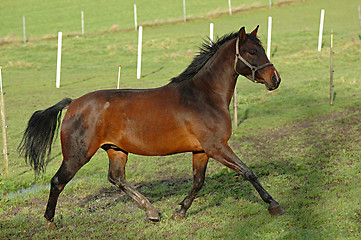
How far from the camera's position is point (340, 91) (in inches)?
739

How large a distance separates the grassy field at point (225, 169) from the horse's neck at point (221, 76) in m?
1.75

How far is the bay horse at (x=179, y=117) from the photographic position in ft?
22.7

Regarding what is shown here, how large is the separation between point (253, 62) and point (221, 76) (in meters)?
0.50

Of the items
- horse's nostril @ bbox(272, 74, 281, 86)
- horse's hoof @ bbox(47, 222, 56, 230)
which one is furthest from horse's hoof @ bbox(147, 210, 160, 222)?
horse's nostril @ bbox(272, 74, 281, 86)

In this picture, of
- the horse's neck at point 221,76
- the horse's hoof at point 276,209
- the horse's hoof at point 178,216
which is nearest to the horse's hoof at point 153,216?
the horse's hoof at point 178,216

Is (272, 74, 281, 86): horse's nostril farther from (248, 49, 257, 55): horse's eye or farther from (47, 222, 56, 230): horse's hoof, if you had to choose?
(47, 222, 56, 230): horse's hoof

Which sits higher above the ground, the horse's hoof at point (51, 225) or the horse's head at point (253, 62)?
the horse's head at point (253, 62)

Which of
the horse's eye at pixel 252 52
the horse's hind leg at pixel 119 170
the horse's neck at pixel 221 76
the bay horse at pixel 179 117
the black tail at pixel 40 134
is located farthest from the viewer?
the black tail at pixel 40 134

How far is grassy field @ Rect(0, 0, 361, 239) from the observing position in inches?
269

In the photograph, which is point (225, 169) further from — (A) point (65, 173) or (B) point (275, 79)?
(A) point (65, 173)

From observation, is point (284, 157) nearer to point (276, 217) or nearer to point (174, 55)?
point (276, 217)

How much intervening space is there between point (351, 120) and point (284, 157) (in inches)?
157

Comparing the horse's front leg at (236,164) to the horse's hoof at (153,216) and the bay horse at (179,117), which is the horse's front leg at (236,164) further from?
the horse's hoof at (153,216)

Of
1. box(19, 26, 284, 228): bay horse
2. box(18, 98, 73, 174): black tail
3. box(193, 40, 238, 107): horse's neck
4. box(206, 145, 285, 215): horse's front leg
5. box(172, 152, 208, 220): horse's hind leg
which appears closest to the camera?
box(206, 145, 285, 215): horse's front leg
